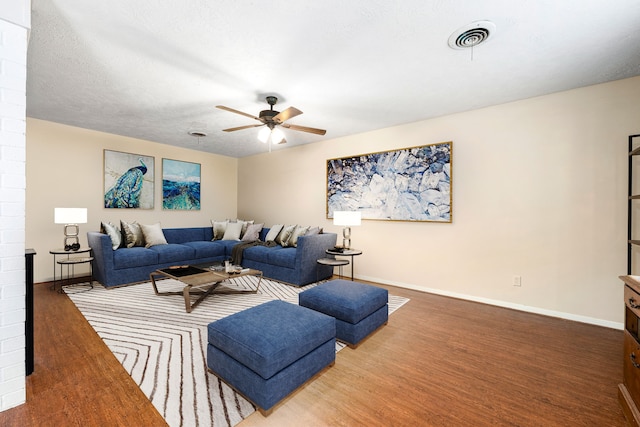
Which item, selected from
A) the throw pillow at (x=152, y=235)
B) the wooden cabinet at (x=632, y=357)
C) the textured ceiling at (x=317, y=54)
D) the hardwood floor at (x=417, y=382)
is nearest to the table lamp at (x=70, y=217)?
the throw pillow at (x=152, y=235)

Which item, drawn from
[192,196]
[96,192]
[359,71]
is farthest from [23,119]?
[192,196]

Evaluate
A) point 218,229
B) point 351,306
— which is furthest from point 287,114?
point 218,229

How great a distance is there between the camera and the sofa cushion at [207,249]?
4.95 metres

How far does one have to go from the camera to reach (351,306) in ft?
7.65

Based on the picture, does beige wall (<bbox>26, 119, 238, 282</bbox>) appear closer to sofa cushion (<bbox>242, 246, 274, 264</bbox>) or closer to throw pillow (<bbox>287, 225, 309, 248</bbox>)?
sofa cushion (<bbox>242, 246, 274, 264</bbox>)

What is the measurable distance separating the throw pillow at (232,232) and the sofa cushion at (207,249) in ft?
1.04

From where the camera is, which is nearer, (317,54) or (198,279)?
(317,54)

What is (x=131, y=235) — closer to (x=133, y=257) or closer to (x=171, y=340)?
(x=133, y=257)

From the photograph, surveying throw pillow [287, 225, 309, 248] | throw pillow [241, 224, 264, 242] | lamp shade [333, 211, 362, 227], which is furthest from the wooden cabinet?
throw pillow [241, 224, 264, 242]

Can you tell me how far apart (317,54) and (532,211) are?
3.00 m

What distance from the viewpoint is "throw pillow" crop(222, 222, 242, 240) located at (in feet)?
18.8

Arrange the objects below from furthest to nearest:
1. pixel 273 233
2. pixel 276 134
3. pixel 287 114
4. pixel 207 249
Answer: pixel 273 233, pixel 207 249, pixel 276 134, pixel 287 114

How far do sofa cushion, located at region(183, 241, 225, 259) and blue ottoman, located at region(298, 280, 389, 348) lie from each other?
10.1 feet

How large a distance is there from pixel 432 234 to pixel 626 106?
2342mm
